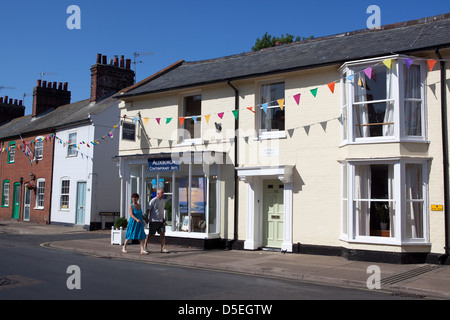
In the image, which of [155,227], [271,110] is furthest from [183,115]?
[155,227]

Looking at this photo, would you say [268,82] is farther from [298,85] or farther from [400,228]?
[400,228]

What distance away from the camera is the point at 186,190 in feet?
50.5

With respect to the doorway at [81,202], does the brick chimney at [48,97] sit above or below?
above

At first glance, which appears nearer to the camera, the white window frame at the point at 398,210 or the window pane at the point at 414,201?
the white window frame at the point at 398,210

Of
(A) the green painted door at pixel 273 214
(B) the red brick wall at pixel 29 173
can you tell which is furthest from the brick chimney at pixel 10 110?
(A) the green painted door at pixel 273 214

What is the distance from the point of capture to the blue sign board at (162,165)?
15.0 metres

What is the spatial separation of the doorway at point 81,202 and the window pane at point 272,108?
1255cm

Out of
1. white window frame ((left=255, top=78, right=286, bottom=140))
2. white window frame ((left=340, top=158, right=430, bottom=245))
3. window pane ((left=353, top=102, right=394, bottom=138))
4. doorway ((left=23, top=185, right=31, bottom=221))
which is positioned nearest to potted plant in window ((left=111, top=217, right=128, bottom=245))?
white window frame ((left=255, top=78, right=286, bottom=140))

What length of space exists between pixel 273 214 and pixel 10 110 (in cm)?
2994

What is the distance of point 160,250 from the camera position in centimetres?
1389

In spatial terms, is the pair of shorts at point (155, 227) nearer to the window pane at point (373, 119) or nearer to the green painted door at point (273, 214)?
the green painted door at point (273, 214)

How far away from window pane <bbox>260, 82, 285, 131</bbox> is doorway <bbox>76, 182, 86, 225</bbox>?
12551 mm
